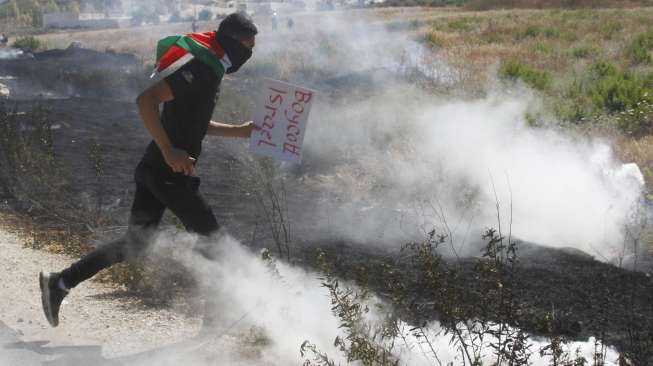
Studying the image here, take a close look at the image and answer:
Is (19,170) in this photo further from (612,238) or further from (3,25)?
(3,25)

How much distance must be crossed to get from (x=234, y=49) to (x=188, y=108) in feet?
1.27

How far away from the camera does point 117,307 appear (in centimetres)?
478


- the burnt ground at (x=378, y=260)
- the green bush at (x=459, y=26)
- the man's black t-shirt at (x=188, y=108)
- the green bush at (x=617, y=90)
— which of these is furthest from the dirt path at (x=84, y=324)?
the green bush at (x=459, y=26)

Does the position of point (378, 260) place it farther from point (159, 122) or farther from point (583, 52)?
point (583, 52)

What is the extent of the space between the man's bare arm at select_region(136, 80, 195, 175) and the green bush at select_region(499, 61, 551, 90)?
32.7ft

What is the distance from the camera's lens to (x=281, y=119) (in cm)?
450

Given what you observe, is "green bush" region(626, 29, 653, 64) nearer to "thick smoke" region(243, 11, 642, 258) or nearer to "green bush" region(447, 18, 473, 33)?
"thick smoke" region(243, 11, 642, 258)

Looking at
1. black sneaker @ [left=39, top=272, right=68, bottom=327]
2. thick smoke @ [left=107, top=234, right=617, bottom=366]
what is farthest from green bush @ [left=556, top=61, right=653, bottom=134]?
black sneaker @ [left=39, top=272, right=68, bottom=327]

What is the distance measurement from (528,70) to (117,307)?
1069 centimetres

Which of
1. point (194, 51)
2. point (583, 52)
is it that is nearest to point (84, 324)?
point (194, 51)

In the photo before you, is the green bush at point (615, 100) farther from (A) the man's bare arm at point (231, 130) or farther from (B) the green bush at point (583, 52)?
(A) the man's bare arm at point (231, 130)

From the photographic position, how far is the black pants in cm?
402

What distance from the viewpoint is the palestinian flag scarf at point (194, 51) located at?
3.70 meters

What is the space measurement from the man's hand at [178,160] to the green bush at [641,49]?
13.5 meters
